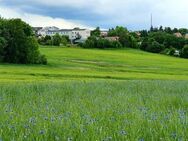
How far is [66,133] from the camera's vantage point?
6.07 m

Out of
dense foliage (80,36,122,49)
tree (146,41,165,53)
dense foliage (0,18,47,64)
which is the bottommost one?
tree (146,41,165,53)

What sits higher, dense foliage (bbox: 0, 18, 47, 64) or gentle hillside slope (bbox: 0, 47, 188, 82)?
dense foliage (bbox: 0, 18, 47, 64)

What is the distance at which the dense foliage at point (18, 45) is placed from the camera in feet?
246

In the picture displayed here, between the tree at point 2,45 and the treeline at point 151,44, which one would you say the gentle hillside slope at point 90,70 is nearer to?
the tree at point 2,45

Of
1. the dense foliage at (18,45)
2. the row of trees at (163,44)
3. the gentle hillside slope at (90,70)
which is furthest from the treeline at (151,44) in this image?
the dense foliage at (18,45)

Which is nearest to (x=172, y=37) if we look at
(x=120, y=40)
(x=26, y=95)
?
(x=120, y=40)

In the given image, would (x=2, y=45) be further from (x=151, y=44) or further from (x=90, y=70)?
(x=151, y=44)

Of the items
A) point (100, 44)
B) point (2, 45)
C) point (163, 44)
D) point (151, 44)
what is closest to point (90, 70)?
point (2, 45)

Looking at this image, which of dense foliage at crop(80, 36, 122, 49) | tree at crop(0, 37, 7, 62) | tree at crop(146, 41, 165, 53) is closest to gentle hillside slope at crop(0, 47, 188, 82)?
tree at crop(0, 37, 7, 62)

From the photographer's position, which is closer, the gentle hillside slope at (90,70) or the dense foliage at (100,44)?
the gentle hillside slope at (90,70)

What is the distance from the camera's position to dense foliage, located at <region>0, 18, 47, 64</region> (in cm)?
7494

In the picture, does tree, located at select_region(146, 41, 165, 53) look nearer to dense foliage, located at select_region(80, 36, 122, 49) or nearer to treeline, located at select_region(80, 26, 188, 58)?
treeline, located at select_region(80, 26, 188, 58)

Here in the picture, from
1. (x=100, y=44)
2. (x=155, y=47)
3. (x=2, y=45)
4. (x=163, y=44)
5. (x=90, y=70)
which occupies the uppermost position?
(x=2, y=45)

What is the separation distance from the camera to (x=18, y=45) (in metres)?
75.5
